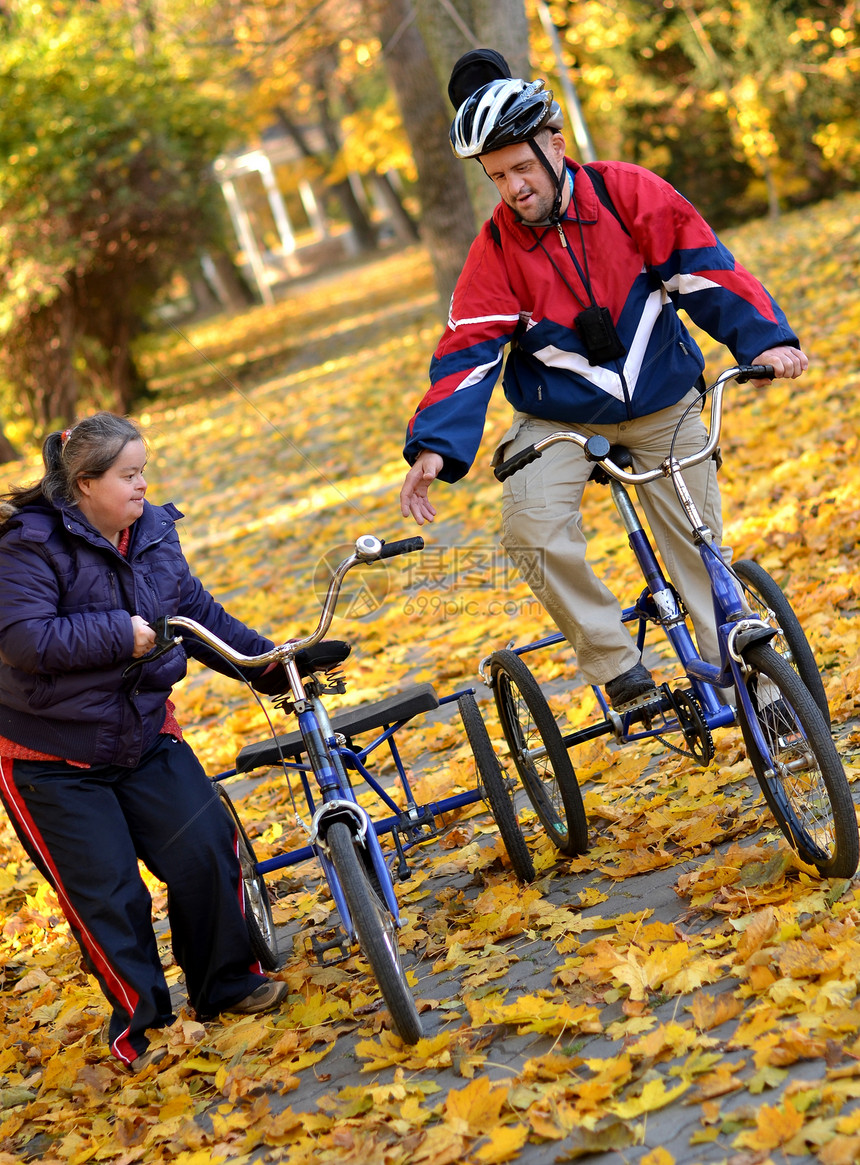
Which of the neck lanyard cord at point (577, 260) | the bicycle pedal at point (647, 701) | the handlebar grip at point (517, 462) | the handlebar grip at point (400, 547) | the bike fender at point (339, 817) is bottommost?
the bicycle pedal at point (647, 701)

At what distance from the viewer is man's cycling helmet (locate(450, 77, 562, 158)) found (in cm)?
338

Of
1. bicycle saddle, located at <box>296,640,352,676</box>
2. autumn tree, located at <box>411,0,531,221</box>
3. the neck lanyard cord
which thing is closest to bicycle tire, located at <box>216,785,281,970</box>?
bicycle saddle, located at <box>296,640,352,676</box>

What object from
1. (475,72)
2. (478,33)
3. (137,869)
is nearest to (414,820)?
(137,869)

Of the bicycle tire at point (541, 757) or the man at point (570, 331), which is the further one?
the bicycle tire at point (541, 757)

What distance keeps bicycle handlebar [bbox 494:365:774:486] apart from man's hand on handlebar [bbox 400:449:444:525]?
0.19 meters

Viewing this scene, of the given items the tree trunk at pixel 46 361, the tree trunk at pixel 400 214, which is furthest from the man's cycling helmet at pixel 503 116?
the tree trunk at pixel 400 214

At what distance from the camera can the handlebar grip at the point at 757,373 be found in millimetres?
3250

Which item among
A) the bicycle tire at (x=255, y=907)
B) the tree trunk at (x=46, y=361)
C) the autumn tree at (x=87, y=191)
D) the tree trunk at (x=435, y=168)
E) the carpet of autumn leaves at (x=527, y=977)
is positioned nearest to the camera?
the carpet of autumn leaves at (x=527, y=977)

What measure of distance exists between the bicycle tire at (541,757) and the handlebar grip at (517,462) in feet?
2.10

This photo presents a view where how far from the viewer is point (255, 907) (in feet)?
12.4

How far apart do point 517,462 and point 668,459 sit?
0.41 metres

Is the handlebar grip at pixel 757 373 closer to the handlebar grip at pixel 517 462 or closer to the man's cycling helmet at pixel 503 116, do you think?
the handlebar grip at pixel 517 462

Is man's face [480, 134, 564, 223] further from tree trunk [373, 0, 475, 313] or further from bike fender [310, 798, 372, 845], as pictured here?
tree trunk [373, 0, 475, 313]

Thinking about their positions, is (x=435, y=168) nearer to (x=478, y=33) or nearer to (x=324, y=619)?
(x=478, y=33)
